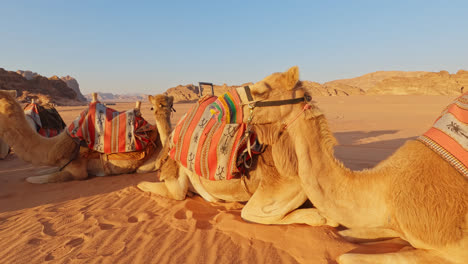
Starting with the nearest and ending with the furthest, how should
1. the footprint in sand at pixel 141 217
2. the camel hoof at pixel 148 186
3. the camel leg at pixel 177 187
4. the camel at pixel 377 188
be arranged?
1. the camel at pixel 377 188
2. the footprint in sand at pixel 141 217
3. the camel leg at pixel 177 187
4. the camel hoof at pixel 148 186

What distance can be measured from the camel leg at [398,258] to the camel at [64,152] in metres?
3.80

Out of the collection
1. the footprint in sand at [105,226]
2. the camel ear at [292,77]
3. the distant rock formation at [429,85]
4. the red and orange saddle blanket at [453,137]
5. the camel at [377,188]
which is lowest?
the footprint in sand at [105,226]

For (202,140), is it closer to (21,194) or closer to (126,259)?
(126,259)

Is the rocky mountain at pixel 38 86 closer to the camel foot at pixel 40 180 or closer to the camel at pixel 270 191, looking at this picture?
the camel foot at pixel 40 180

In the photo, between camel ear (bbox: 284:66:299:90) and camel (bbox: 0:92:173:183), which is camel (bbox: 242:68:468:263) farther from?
camel (bbox: 0:92:173:183)

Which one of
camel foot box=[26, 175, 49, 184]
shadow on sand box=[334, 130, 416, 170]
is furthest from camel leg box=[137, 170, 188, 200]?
shadow on sand box=[334, 130, 416, 170]

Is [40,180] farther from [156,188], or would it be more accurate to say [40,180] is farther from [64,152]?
[156,188]

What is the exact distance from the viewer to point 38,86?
40.4 m

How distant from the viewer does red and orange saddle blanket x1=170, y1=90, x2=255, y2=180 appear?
117 inches

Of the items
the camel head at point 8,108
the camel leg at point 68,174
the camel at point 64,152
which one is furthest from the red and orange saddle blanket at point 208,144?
the camel head at point 8,108

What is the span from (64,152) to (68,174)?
1.34ft

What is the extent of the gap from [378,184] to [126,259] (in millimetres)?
2189

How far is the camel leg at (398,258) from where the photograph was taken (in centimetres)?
189

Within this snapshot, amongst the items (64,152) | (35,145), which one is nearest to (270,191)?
(64,152)
